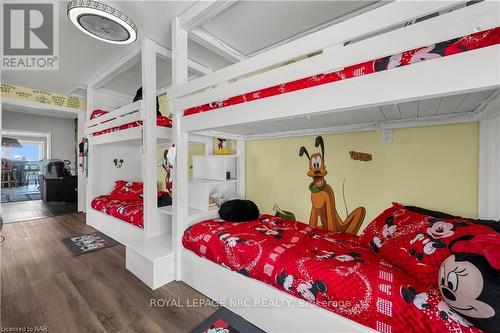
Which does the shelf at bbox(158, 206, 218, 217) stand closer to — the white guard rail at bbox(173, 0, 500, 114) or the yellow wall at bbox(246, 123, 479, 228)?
the yellow wall at bbox(246, 123, 479, 228)

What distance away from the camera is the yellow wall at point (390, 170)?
5.03 ft

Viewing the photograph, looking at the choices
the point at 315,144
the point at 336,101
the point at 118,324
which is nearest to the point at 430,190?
the point at 315,144

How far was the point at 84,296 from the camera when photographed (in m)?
1.71

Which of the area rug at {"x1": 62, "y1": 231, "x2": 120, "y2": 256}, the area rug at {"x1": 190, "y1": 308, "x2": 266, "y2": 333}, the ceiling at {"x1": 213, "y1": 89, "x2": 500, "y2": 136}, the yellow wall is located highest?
the ceiling at {"x1": 213, "y1": 89, "x2": 500, "y2": 136}

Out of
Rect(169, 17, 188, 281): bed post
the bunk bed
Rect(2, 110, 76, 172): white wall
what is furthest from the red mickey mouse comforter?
Rect(2, 110, 76, 172): white wall

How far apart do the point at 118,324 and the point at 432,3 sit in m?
2.43

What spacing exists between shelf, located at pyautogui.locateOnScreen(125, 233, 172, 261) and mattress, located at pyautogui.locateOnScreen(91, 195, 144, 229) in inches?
15.2

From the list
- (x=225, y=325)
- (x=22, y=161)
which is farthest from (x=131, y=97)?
(x=22, y=161)

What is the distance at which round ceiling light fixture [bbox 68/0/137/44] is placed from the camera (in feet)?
5.08

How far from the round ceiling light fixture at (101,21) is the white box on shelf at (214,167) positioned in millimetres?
1417

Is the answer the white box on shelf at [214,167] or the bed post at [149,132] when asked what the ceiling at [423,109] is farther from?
the bed post at [149,132]

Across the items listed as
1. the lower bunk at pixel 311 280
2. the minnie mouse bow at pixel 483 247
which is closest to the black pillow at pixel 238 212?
the lower bunk at pixel 311 280

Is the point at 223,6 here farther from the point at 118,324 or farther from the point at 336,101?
the point at 118,324

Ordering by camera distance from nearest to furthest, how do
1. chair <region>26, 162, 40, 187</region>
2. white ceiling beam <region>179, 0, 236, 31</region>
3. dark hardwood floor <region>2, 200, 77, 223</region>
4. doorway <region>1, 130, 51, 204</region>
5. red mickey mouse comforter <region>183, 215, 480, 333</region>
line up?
red mickey mouse comforter <region>183, 215, 480, 333</region>, white ceiling beam <region>179, 0, 236, 31</region>, dark hardwood floor <region>2, 200, 77, 223</region>, doorway <region>1, 130, 51, 204</region>, chair <region>26, 162, 40, 187</region>
